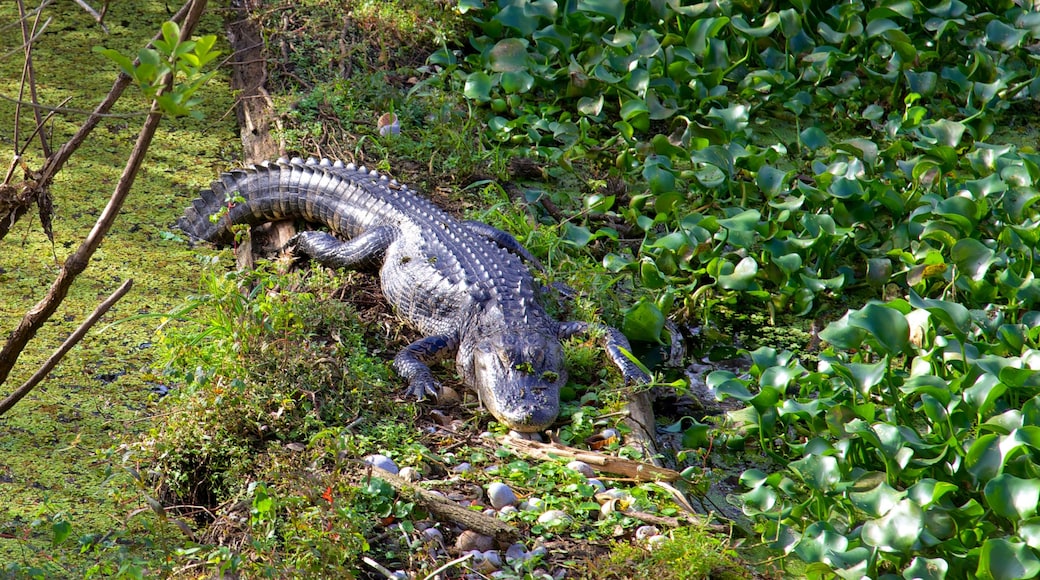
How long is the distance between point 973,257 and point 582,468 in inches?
82.5

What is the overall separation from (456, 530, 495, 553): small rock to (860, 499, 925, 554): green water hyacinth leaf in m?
1.14

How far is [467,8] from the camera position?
6.12m

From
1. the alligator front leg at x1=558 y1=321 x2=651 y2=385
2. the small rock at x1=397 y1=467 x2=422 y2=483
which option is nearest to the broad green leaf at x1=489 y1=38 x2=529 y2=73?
the alligator front leg at x1=558 y1=321 x2=651 y2=385

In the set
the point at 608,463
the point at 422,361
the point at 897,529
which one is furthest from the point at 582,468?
the point at 897,529

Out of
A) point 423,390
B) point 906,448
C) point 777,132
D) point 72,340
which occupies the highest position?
point 72,340

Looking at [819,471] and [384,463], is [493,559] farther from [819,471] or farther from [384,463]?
[819,471]

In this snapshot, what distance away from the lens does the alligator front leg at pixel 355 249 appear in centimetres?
472

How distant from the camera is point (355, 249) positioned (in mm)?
4727

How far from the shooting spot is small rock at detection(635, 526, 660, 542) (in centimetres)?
325

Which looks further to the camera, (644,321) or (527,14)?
(527,14)

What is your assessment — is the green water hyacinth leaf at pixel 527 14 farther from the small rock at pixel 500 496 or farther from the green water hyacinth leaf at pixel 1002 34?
the small rock at pixel 500 496

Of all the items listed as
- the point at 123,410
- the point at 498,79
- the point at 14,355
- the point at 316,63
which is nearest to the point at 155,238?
the point at 123,410

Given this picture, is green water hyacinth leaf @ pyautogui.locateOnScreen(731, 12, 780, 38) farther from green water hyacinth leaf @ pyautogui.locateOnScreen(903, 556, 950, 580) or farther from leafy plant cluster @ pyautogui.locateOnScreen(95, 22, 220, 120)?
leafy plant cluster @ pyautogui.locateOnScreen(95, 22, 220, 120)

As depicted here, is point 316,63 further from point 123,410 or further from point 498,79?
point 123,410
